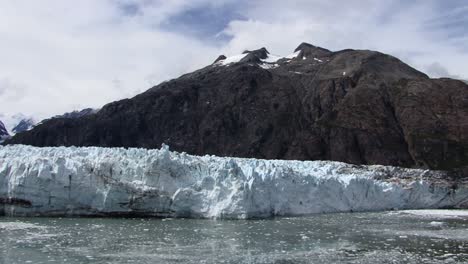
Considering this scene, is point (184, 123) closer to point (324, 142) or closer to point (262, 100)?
point (262, 100)

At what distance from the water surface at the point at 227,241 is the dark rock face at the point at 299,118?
50.3 meters

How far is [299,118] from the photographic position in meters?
87.0

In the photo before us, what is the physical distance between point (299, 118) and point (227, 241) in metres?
69.0

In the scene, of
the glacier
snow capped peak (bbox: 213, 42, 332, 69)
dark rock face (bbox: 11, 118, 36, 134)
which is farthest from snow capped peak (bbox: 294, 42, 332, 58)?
dark rock face (bbox: 11, 118, 36, 134)

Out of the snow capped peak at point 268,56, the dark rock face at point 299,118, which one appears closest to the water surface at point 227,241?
the dark rock face at point 299,118

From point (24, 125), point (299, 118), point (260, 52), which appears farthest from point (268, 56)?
point (24, 125)

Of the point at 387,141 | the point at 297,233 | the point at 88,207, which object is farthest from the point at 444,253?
the point at 387,141

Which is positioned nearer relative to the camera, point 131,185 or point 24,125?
point 131,185

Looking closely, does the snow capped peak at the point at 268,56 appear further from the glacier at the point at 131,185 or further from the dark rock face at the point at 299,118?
the glacier at the point at 131,185

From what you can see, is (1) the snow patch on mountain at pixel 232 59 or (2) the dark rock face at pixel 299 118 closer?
(2) the dark rock face at pixel 299 118

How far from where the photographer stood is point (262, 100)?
90.8m

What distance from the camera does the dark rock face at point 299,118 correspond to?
254 ft

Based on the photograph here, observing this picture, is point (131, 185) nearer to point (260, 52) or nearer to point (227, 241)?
point (227, 241)

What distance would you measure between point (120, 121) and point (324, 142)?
3304cm
